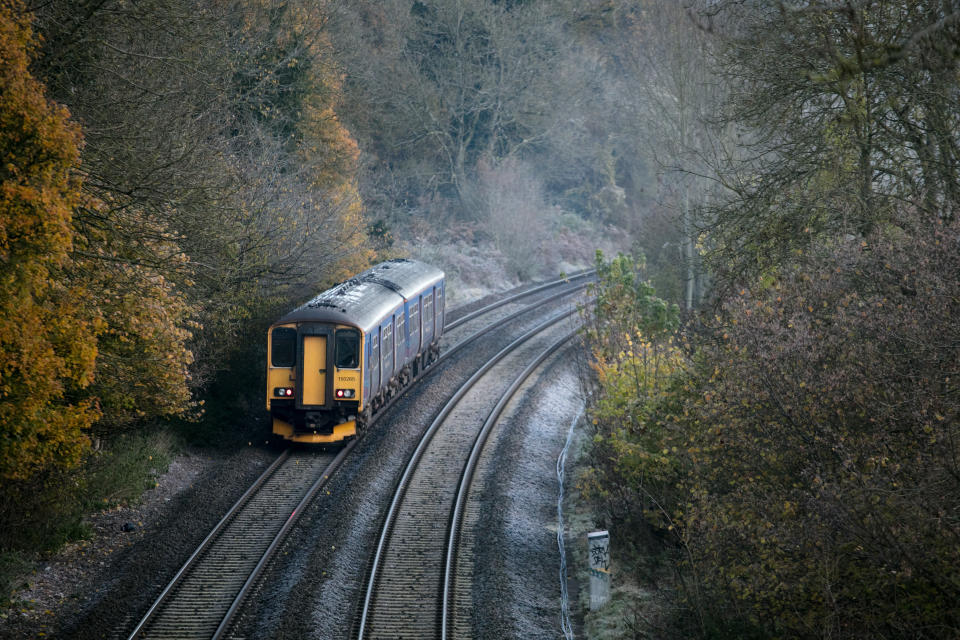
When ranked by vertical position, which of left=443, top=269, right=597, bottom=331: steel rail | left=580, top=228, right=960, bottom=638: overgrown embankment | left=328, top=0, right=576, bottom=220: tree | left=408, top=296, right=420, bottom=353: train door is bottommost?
left=580, top=228, right=960, bottom=638: overgrown embankment

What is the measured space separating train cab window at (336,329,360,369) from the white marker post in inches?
256

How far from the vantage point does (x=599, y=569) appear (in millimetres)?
10531

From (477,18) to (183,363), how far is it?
30559mm

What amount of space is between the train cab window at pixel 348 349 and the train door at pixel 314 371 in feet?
0.96

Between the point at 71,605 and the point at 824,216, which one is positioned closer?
the point at 71,605

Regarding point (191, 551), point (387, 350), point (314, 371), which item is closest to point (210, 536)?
point (191, 551)

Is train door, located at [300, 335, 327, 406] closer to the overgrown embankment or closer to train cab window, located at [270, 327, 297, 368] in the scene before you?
train cab window, located at [270, 327, 297, 368]

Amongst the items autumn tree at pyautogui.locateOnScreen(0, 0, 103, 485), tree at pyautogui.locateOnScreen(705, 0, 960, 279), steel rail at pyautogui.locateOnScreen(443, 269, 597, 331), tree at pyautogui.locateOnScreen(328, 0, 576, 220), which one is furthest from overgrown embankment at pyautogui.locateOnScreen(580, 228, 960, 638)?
tree at pyautogui.locateOnScreen(328, 0, 576, 220)

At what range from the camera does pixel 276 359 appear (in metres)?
15.4

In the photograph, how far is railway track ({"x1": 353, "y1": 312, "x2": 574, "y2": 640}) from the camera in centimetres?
1006

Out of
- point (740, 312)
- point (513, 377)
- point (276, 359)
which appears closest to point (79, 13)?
point (276, 359)

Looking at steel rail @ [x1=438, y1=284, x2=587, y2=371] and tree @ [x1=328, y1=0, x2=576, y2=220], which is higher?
tree @ [x1=328, y1=0, x2=576, y2=220]

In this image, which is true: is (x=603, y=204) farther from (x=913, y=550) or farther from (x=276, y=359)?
(x=913, y=550)

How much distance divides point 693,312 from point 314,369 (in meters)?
7.23
